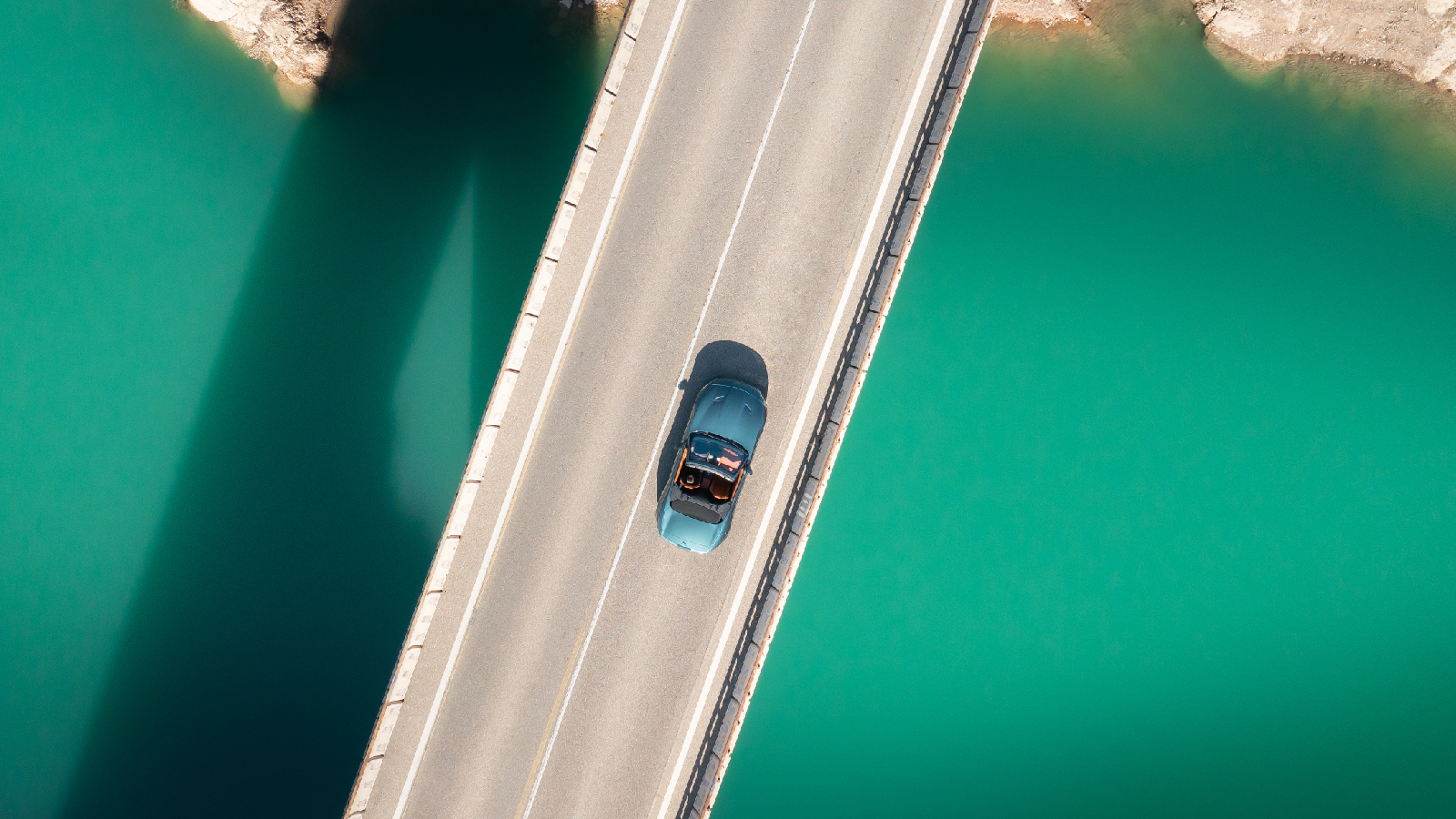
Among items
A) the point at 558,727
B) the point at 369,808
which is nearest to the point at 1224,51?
the point at 558,727

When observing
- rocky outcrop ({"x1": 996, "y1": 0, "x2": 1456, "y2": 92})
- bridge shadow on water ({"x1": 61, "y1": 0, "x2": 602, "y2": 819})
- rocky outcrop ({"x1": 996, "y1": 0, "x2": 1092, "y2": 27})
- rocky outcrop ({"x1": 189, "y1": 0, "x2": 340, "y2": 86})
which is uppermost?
rocky outcrop ({"x1": 996, "y1": 0, "x2": 1456, "y2": 92})

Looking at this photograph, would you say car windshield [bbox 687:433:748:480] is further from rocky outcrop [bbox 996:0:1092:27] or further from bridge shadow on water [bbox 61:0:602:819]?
rocky outcrop [bbox 996:0:1092:27]

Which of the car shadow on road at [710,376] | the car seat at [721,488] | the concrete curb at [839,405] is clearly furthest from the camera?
the car shadow on road at [710,376]

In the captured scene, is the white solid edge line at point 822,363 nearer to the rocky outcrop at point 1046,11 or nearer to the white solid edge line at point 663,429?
the white solid edge line at point 663,429

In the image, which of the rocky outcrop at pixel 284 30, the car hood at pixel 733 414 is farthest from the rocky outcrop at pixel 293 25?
the car hood at pixel 733 414

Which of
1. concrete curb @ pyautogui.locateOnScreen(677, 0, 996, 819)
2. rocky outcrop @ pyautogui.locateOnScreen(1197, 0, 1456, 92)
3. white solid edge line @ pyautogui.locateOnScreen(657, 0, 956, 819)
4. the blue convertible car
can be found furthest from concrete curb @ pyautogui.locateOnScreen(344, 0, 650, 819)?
rocky outcrop @ pyautogui.locateOnScreen(1197, 0, 1456, 92)

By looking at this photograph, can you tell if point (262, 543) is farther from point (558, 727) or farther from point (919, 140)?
point (919, 140)
